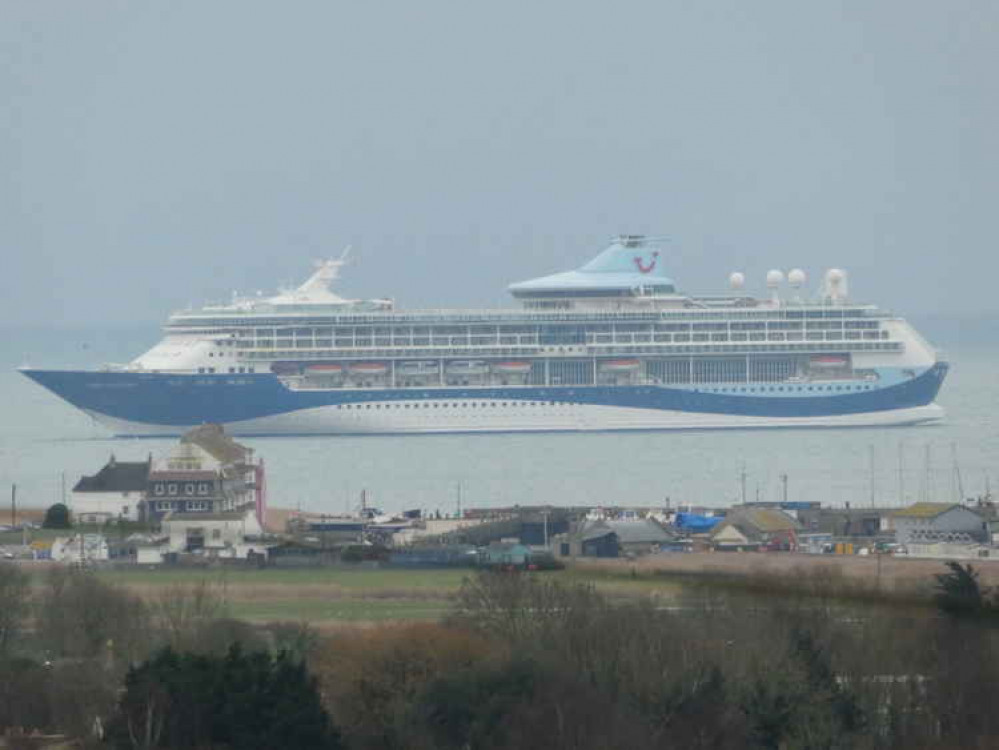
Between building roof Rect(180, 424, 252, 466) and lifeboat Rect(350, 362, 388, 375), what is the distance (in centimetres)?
3094

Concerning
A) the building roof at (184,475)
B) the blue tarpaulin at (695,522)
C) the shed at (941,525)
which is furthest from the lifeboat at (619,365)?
the shed at (941,525)

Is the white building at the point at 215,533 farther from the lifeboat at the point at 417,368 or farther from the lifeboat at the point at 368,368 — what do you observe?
the lifeboat at the point at 417,368

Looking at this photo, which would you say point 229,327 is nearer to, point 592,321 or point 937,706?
point 592,321

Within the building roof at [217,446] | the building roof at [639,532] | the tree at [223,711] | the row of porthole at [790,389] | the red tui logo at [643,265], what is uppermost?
the red tui logo at [643,265]

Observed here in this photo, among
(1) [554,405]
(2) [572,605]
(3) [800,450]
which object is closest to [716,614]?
(2) [572,605]

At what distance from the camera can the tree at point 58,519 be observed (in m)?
44.8

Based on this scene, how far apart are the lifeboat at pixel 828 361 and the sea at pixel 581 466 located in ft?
8.26

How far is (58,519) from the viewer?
45.0 meters

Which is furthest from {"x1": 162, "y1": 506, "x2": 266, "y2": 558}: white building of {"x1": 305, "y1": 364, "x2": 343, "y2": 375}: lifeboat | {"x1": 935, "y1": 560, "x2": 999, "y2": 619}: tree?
{"x1": 305, "y1": 364, "x2": 343, "y2": 375}: lifeboat

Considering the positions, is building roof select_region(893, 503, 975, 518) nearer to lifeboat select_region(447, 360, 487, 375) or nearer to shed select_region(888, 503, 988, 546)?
shed select_region(888, 503, 988, 546)

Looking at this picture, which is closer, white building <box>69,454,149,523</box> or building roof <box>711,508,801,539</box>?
building roof <box>711,508,801,539</box>

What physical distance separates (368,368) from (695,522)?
3739 centimetres

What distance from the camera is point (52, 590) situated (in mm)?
30891

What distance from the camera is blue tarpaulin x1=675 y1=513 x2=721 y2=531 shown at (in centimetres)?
4590
